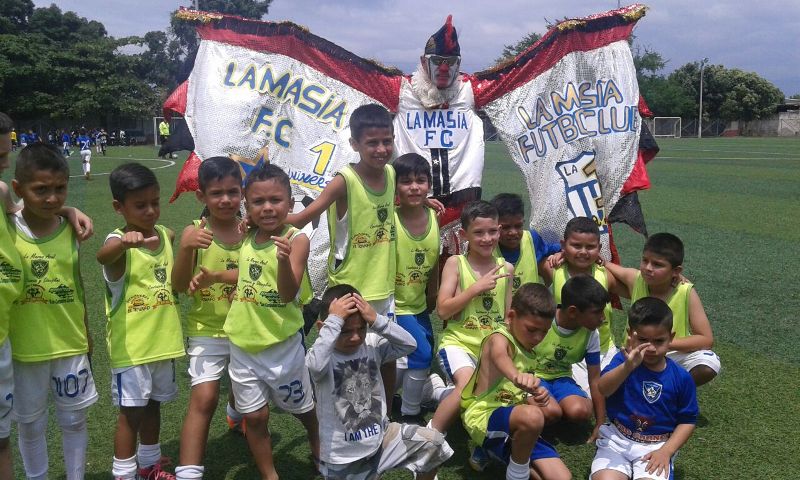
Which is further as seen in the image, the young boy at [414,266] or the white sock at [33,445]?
the young boy at [414,266]

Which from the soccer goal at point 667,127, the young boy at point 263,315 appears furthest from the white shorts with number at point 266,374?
the soccer goal at point 667,127

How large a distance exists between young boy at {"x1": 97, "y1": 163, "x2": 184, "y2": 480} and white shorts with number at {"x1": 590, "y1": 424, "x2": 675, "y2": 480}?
2105 mm

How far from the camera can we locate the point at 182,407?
4137mm

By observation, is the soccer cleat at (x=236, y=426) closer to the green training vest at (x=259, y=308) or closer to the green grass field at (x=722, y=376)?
the green grass field at (x=722, y=376)

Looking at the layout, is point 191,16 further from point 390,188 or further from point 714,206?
point 714,206

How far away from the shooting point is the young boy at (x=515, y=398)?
3.08 metres

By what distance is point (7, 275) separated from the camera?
8.72 feet

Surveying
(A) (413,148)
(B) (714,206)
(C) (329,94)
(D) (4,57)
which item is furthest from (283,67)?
(D) (4,57)

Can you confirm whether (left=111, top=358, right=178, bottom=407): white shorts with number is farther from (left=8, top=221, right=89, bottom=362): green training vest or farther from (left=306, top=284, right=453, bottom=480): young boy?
(left=306, top=284, right=453, bottom=480): young boy

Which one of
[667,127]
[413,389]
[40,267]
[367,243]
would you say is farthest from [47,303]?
[667,127]

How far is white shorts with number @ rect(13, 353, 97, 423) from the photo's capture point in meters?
2.80

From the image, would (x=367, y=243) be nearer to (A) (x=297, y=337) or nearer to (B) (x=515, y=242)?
(A) (x=297, y=337)

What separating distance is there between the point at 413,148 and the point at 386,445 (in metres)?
2.50

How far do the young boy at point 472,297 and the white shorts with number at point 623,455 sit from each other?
2.53ft
